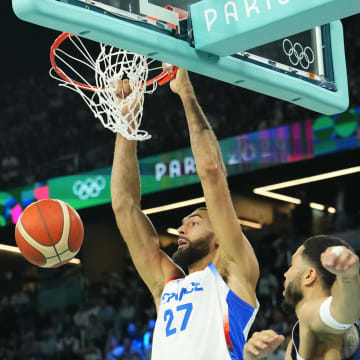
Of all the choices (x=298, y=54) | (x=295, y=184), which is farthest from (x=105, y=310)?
(x=298, y=54)

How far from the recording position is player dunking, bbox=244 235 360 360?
2.17 meters

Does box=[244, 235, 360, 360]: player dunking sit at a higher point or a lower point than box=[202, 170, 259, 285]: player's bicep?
lower

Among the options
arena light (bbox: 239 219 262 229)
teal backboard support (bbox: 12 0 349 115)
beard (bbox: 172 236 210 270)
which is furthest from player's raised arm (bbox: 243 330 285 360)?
arena light (bbox: 239 219 262 229)

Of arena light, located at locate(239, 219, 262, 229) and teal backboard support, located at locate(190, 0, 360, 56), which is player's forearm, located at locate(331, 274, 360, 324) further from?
arena light, located at locate(239, 219, 262, 229)

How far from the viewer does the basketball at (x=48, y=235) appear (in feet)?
14.9

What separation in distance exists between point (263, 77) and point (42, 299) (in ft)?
38.4

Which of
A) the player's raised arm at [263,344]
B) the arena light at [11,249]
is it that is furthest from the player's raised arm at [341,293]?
the arena light at [11,249]

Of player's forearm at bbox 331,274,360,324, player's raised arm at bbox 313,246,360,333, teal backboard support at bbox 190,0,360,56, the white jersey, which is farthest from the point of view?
the white jersey

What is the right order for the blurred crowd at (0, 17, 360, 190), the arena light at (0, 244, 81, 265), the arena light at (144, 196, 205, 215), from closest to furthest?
the blurred crowd at (0, 17, 360, 190)
the arena light at (144, 196, 205, 215)
the arena light at (0, 244, 81, 265)

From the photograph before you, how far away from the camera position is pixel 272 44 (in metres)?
3.55

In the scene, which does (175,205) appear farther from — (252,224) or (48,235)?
(48,235)

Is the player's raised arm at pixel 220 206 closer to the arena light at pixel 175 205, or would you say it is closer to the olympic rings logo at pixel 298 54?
the olympic rings logo at pixel 298 54

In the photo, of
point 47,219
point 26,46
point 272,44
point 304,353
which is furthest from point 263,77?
point 26,46

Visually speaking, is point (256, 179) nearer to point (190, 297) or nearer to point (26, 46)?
point (26, 46)
